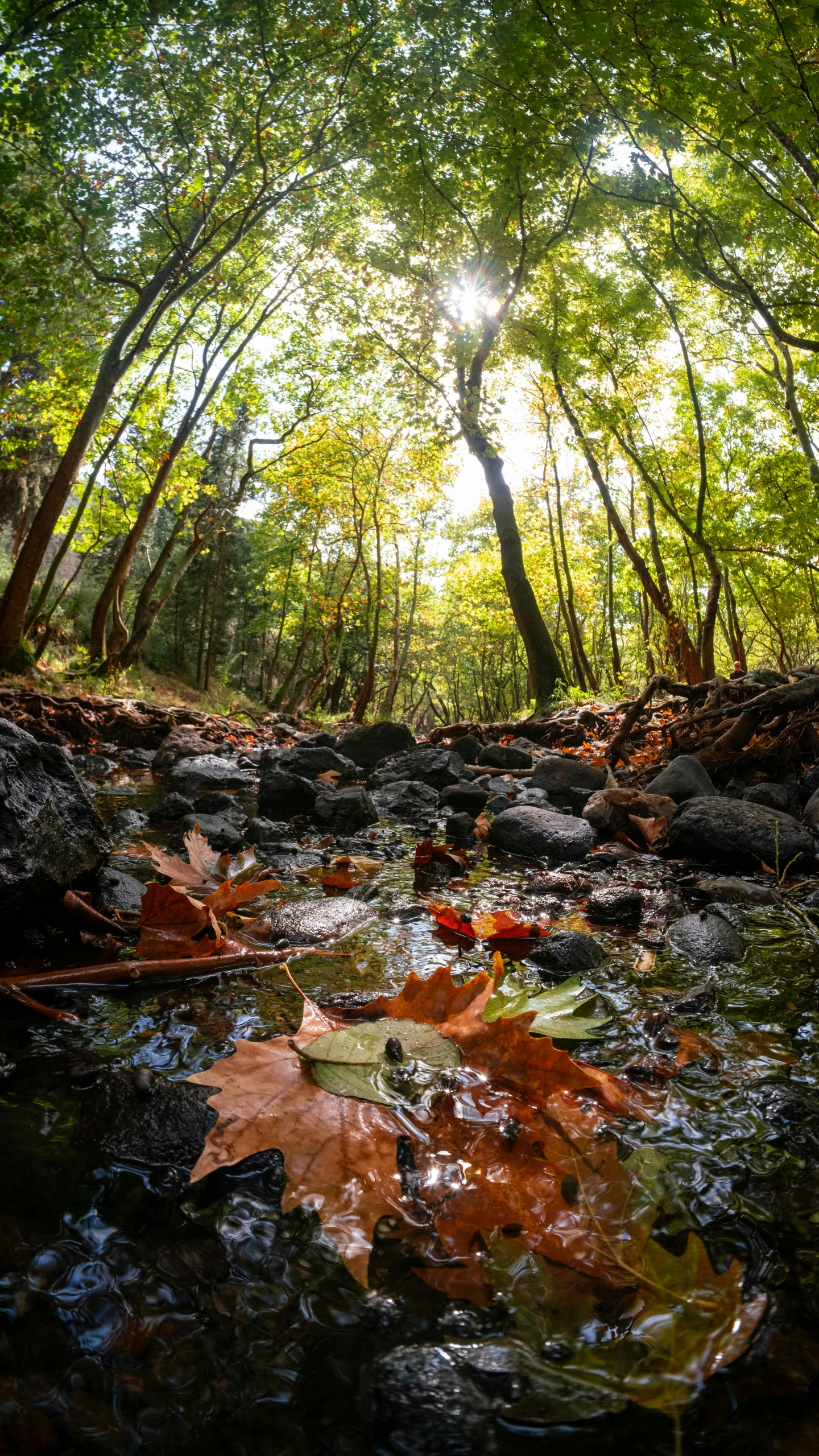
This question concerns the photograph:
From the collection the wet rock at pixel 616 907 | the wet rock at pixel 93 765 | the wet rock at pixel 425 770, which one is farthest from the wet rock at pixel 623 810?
the wet rock at pixel 93 765

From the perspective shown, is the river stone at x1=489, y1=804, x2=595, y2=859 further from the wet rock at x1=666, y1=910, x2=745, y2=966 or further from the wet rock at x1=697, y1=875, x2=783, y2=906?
the wet rock at x1=666, y1=910, x2=745, y2=966

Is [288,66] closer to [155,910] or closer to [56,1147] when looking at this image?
[155,910]

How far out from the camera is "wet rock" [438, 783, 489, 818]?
19.2ft

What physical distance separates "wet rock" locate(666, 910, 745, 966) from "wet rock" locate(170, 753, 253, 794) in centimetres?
527

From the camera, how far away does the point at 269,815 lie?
563 cm

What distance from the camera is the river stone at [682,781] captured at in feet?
16.5

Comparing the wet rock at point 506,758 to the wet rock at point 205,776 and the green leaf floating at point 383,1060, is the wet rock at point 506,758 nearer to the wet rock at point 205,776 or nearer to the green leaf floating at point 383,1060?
the wet rock at point 205,776

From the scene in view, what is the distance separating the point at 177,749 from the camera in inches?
340

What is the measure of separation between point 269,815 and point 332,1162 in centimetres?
465

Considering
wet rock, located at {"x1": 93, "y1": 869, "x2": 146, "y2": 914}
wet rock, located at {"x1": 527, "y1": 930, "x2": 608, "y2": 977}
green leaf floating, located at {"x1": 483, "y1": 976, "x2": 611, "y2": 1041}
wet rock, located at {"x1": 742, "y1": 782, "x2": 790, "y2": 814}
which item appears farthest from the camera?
wet rock, located at {"x1": 742, "y1": 782, "x2": 790, "y2": 814}

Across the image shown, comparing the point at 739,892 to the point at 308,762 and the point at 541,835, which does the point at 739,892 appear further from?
the point at 308,762

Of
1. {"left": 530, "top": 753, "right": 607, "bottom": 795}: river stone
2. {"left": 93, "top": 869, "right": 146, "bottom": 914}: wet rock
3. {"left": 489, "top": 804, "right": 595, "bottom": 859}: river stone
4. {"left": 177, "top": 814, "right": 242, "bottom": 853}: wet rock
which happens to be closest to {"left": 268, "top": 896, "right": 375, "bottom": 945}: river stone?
{"left": 93, "top": 869, "right": 146, "bottom": 914}: wet rock

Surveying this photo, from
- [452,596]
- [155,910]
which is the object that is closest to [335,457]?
[452,596]

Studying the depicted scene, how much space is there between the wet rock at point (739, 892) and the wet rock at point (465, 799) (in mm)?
2672
